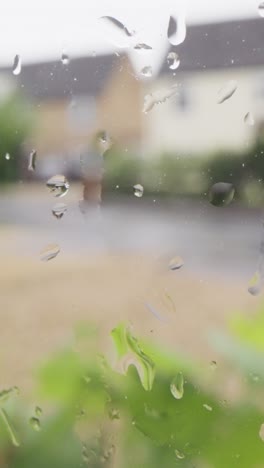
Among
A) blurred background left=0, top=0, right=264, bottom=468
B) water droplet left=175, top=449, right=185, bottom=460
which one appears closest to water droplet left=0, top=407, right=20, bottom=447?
blurred background left=0, top=0, right=264, bottom=468

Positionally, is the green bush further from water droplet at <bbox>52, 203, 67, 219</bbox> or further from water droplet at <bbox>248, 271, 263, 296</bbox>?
water droplet at <bbox>248, 271, 263, 296</bbox>

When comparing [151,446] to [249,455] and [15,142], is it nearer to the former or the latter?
[249,455]

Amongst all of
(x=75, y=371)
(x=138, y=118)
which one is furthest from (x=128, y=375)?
(x=138, y=118)

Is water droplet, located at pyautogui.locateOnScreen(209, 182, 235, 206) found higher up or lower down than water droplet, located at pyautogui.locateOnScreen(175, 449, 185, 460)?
higher up

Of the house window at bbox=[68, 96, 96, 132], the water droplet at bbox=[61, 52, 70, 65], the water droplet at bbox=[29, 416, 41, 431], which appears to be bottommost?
the water droplet at bbox=[29, 416, 41, 431]

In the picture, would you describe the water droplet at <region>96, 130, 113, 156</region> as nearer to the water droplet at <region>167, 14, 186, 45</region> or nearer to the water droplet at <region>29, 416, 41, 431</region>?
the water droplet at <region>167, 14, 186, 45</region>
